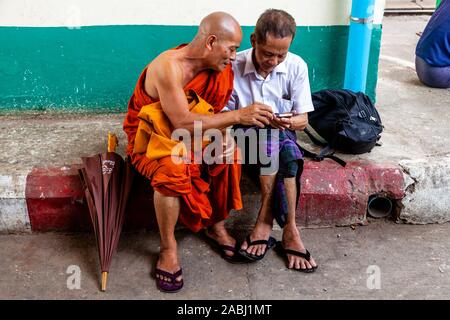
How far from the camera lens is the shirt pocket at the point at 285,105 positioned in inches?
115

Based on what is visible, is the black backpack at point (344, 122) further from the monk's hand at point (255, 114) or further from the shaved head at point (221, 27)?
the shaved head at point (221, 27)

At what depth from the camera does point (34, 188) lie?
3.01 meters

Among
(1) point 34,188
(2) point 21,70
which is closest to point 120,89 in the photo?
A: (2) point 21,70

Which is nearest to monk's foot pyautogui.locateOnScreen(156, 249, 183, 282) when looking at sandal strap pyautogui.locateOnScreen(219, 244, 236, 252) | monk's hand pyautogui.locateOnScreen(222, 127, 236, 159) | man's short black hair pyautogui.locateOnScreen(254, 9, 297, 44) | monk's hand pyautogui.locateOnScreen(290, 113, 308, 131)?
sandal strap pyautogui.locateOnScreen(219, 244, 236, 252)

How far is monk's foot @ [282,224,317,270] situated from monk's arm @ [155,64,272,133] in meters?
0.63

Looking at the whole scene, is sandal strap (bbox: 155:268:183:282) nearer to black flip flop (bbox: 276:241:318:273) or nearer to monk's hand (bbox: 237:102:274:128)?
black flip flop (bbox: 276:241:318:273)

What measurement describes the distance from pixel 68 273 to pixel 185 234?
0.68m

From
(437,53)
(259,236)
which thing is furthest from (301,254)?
(437,53)

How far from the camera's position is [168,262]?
8.89 feet

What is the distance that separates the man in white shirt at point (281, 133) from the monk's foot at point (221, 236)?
0.27 ft

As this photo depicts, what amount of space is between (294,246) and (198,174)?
2.08 feet

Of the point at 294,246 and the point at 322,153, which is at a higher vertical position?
the point at 322,153

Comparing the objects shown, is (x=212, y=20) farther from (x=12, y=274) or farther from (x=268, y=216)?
(x=12, y=274)

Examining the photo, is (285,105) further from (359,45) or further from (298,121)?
(359,45)
